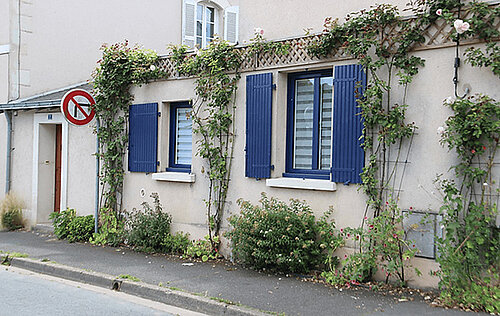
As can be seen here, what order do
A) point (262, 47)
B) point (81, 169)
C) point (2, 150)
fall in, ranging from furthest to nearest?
point (2, 150) → point (81, 169) → point (262, 47)

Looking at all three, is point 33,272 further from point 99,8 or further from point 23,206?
point 99,8

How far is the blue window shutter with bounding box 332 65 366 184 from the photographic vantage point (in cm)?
774

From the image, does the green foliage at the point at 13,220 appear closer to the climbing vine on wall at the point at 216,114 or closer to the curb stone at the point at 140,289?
the curb stone at the point at 140,289

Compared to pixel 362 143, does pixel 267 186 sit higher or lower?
lower

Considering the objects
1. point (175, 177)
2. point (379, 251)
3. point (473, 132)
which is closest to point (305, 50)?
point (473, 132)

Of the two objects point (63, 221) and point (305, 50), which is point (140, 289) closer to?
point (305, 50)

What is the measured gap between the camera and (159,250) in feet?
33.4

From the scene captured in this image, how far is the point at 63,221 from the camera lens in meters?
11.9

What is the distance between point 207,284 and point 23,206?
7459 millimetres

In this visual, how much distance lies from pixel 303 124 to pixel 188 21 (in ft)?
29.9

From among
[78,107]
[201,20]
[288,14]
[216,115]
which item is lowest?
[216,115]

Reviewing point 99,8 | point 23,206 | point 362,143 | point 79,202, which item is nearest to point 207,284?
point 362,143

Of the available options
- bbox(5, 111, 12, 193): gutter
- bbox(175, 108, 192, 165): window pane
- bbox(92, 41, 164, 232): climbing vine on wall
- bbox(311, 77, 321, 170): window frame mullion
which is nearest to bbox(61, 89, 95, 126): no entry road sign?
bbox(92, 41, 164, 232): climbing vine on wall

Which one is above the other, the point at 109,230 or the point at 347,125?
the point at 347,125
